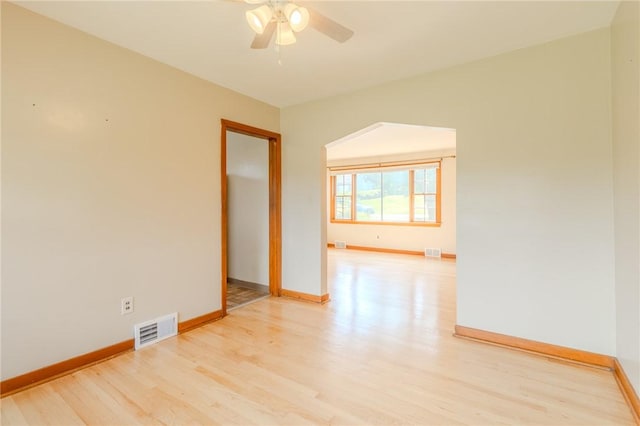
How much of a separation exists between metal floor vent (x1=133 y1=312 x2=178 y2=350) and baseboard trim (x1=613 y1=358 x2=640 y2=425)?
10.7ft

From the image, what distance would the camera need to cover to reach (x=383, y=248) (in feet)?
25.0

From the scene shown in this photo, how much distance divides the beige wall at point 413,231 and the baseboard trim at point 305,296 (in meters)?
2.92

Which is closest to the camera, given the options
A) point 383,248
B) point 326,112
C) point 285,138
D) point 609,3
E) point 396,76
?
point 609,3

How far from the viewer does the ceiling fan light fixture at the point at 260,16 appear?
165cm

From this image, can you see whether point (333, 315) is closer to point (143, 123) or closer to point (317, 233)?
point (317, 233)

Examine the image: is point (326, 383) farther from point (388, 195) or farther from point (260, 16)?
point (388, 195)

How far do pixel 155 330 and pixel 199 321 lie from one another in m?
0.44

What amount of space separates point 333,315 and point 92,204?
7.93 feet

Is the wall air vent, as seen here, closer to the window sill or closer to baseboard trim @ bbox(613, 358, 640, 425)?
the window sill

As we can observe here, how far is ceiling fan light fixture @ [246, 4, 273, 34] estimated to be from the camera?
1648 millimetres

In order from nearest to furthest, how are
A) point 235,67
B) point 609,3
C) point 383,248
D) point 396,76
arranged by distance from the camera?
1. point 609,3
2. point 235,67
3. point 396,76
4. point 383,248

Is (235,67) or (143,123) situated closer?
(143,123)

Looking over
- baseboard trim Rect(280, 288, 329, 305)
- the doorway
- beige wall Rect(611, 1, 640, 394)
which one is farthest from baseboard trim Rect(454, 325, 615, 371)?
the doorway

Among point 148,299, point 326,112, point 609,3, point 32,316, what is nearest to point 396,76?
point 326,112
